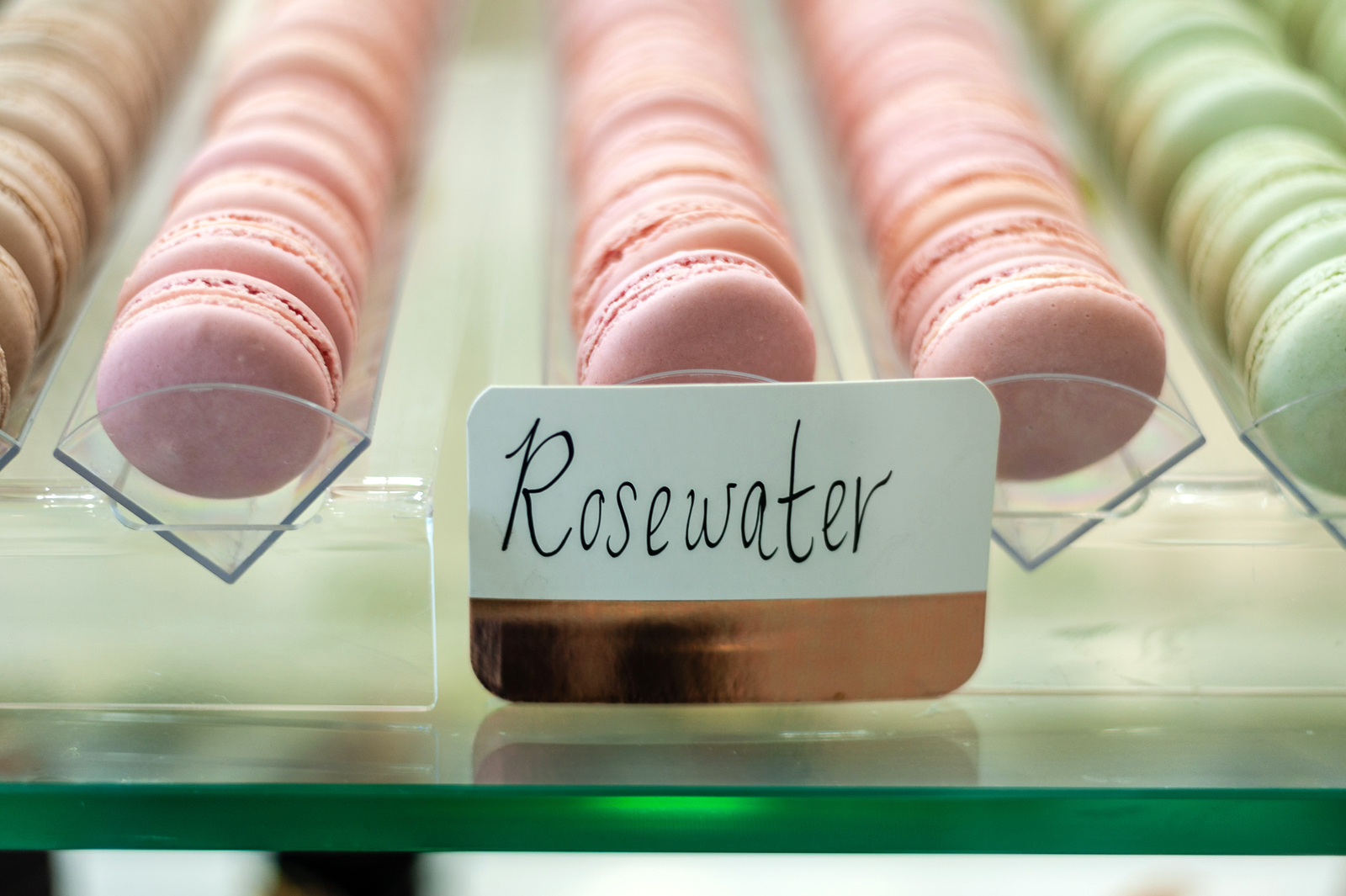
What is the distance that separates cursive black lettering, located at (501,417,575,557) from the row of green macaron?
0.42 m

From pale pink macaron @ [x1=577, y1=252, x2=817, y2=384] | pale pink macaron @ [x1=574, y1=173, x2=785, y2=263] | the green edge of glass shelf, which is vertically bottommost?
the green edge of glass shelf

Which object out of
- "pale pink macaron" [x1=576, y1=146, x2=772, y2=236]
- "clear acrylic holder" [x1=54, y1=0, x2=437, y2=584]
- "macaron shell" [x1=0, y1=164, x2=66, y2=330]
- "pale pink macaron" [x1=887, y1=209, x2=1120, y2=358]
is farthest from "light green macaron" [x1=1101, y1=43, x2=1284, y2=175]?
"macaron shell" [x1=0, y1=164, x2=66, y2=330]

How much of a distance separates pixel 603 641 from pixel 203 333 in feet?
0.95

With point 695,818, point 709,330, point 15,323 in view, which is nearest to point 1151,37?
point 709,330

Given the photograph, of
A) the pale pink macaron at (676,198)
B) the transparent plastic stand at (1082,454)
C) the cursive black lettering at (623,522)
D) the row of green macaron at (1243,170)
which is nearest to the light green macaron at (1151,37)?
the row of green macaron at (1243,170)

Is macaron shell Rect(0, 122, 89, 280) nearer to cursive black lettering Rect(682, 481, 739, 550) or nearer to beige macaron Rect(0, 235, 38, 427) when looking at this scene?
beige macaron Rect(0, 235, 38, 427)

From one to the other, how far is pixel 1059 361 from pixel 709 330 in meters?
0.22

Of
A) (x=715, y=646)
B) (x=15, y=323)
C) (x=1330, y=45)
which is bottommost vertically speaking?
(x=715, y=646)

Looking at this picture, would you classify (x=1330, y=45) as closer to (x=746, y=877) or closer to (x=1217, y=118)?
(x=1217, y=118)

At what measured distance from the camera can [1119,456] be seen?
763mm

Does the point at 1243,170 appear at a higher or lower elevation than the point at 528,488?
higher

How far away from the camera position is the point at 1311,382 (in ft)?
2.44

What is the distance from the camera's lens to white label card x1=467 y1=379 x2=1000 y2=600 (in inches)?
26.8

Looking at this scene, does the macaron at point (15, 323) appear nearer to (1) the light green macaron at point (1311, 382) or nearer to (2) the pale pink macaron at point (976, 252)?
(2) the pale pink macaron at point (976, 252)
